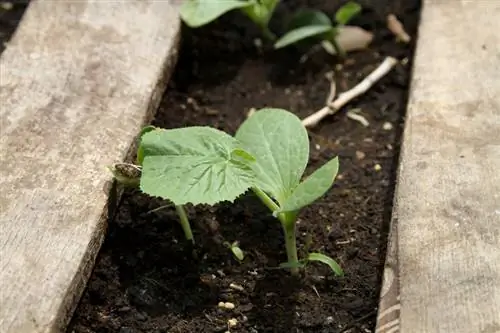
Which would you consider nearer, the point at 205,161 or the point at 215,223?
the point at 205,161

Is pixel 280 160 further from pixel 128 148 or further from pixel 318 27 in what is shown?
pixel 318 27

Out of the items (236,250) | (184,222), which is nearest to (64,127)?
(184,222)

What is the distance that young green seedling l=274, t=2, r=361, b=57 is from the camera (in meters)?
2.14

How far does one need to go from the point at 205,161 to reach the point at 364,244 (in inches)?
14.9

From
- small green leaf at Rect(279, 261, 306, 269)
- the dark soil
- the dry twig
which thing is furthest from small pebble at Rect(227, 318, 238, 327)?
the dry twig

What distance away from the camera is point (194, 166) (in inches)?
61.9

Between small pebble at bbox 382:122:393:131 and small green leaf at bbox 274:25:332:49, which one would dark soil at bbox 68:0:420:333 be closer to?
small pebble at bbox 382:122:393:131

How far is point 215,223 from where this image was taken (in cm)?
181

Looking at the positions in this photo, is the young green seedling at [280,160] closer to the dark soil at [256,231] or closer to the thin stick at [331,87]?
the dark soil at [256,231]

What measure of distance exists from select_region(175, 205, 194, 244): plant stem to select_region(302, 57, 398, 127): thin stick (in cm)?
43

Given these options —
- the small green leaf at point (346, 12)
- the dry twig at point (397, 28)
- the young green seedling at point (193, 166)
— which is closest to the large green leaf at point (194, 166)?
the young green seedling at point (193, 166)

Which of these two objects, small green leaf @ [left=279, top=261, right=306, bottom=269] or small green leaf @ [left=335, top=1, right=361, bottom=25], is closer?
small green leaf @ [left=279, top=261, right=306, bottom=269]

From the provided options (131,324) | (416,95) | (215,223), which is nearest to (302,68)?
(416,95)

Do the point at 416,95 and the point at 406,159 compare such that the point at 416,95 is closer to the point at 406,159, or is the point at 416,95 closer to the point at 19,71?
the point at 406,159
